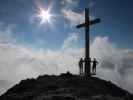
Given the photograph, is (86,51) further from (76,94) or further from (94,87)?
(76,94)

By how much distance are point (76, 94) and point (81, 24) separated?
12.3 m

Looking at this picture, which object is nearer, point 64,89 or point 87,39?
Result: point 64,89

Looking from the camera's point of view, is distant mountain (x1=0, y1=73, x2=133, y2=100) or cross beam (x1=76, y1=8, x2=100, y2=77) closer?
distant mountain (x1=0, y1=73, x2=133, y2=100)

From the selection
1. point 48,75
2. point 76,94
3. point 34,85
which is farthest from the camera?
point 48,75

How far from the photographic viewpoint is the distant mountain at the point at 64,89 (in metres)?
19.4

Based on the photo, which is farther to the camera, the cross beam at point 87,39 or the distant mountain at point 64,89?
the cross beam at point 87,39

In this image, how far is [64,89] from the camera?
2120 cm

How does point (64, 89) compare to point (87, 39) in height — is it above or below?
below

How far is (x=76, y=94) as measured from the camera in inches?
768

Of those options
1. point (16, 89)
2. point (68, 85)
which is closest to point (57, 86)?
point (68, 85)

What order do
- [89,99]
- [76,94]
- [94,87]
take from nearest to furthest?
[89,99]
[76,94]
[94,87]

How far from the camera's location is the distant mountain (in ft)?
63.6

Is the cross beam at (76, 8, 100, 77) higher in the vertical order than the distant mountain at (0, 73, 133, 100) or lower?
higher

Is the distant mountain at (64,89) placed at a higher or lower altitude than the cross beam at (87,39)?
lower
